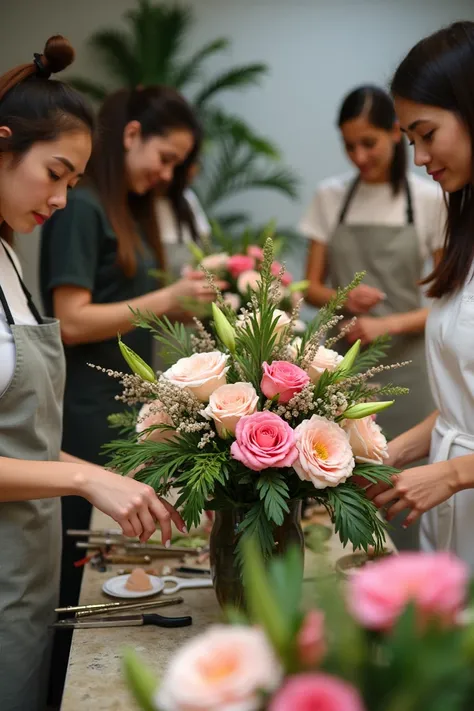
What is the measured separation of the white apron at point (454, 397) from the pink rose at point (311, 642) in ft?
3.52

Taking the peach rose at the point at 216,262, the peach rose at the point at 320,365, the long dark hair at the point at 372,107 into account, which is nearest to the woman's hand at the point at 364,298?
the peach rose at the point at 216,262

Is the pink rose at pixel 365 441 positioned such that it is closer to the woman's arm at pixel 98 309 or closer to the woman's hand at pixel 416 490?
the woman's hand at pixel 416 490

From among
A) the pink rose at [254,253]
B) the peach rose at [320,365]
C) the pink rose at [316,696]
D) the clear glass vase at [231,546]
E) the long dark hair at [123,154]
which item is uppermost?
the long dark hair at [123,154]

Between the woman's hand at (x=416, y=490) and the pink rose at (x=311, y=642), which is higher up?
the pink rose at (x=311, y=642)

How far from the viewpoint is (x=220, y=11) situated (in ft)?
17.3

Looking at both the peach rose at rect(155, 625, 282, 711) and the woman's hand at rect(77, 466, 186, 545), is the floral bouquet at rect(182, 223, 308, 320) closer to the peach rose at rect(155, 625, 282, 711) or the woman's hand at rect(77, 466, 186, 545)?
the woman's hand at rect(77, 466, 186, 545)

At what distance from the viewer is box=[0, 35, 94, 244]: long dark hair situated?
1.53 metres

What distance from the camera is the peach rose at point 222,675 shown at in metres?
0.56

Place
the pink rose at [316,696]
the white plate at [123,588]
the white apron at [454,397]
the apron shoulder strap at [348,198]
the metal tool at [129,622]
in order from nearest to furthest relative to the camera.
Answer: the pink rose at [316,696] → the metal tool at [129,622] → the white plate at [123,588] → the white apron at [454,397] → the apron shoulder strap at [348,198]

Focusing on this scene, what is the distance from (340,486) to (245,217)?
13.3 ft

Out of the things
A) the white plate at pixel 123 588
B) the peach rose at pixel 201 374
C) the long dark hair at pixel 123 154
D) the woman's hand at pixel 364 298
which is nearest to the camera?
the peach rose at pixel 201 374

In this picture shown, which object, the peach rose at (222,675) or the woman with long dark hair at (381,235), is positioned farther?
the woman with long dark hair at (381,235)

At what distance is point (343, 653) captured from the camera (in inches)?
23.0

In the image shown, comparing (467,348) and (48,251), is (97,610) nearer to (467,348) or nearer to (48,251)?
(467,348)
